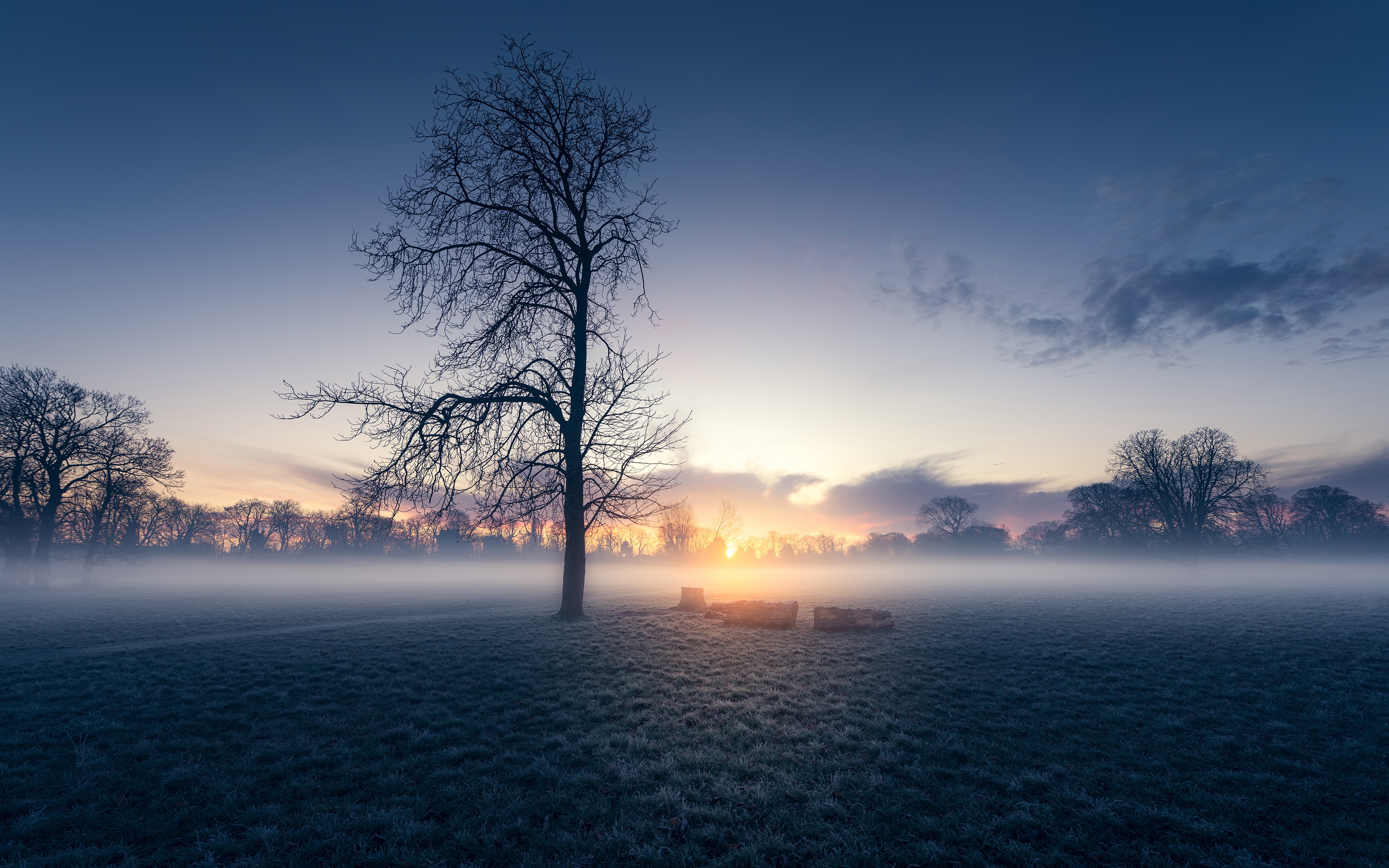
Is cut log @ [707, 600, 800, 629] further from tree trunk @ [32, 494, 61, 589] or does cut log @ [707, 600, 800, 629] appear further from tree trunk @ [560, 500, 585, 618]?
tree trunk @ [32, 494, 61, 589]

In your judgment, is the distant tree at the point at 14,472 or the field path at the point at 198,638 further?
the distant tree at the point at 14,472

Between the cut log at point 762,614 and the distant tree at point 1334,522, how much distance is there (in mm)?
100746

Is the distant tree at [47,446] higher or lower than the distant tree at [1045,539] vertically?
higher

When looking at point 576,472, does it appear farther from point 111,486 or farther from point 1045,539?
point 1045,539

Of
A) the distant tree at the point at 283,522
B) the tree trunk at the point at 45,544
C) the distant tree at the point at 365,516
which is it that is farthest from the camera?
the distant tree at the point at 283,522

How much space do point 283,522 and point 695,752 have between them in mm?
118176

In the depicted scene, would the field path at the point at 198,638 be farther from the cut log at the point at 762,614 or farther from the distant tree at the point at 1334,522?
the distant tree at the point at 1334,522

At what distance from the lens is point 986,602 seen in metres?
25.8

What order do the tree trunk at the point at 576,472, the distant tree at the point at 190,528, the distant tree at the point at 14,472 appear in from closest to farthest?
the tree trunk at the point at 576,472
the distant tree at the point at 14,472
the distant tree at the point at 190,528

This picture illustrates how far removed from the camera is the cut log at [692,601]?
2125cm

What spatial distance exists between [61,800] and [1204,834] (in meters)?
12.1

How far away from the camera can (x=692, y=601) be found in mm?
21812

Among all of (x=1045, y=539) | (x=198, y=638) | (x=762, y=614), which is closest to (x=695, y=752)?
(x=762, y=614)

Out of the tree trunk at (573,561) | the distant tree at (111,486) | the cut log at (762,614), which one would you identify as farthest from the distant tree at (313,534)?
the cut log at (762,614)
